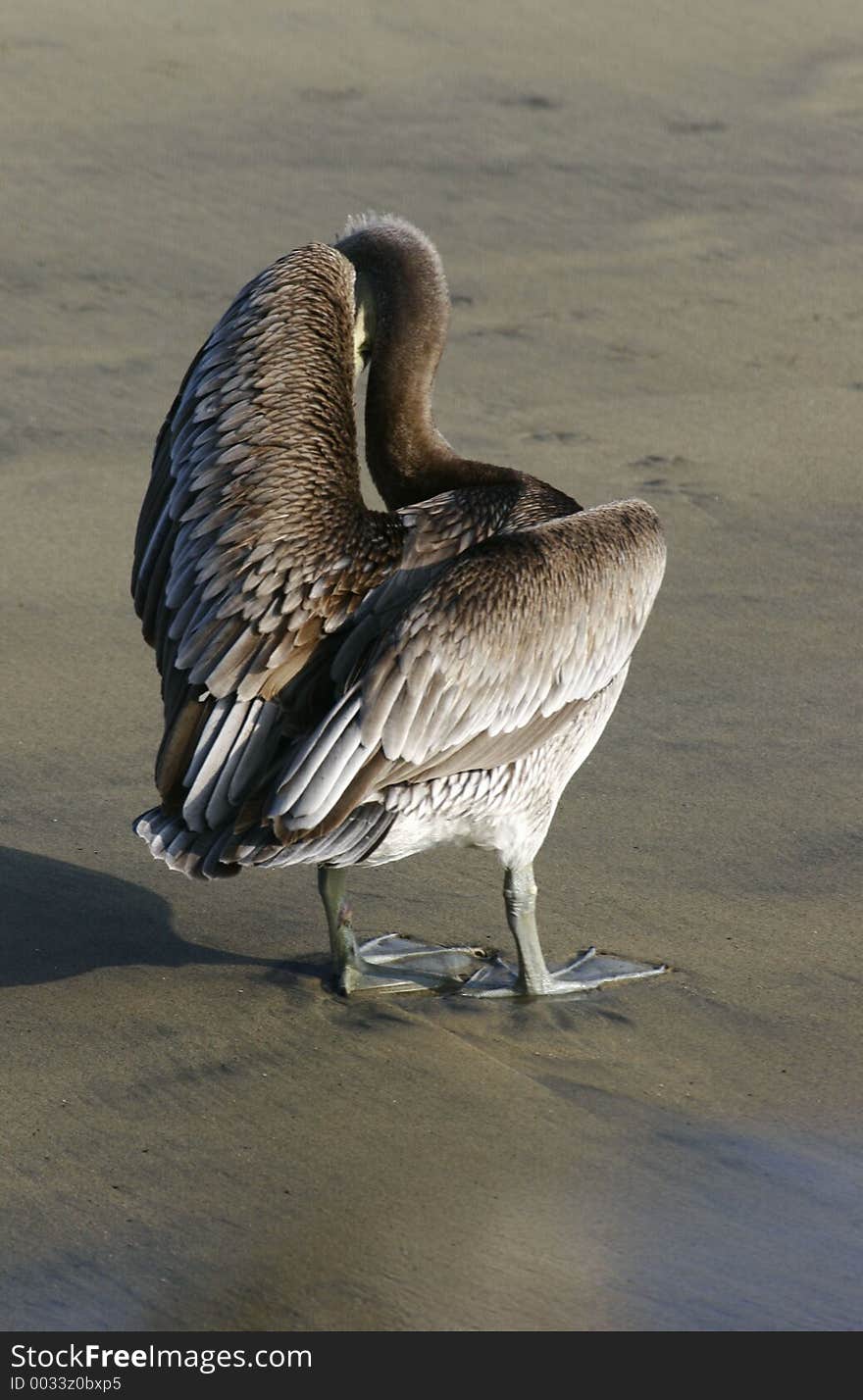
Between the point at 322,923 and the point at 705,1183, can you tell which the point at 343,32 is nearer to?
the point at 322,923

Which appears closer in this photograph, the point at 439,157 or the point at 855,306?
the point at 855,306

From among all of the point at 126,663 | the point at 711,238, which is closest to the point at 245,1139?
the point at 126,663

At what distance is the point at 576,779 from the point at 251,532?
1.34 metres

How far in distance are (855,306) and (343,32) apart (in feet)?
10.9

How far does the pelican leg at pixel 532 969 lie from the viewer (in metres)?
4.01

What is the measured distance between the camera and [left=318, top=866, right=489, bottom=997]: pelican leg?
4.00 meters

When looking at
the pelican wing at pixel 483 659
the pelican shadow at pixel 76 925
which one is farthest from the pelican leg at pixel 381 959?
the pelican wing at pixel 483 659

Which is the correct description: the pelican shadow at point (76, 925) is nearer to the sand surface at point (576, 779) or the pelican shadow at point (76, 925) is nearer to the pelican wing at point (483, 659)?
the sand surface at point (576, 779)

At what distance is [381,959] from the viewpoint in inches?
161

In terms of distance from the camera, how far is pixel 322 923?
14.0ft

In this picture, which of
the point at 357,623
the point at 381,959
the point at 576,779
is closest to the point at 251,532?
the point at 357,623

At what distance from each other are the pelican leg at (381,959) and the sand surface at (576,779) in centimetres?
7

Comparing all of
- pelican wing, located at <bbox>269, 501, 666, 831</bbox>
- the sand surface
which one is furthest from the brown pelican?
the sand surface

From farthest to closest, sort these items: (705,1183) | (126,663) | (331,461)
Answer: (126,663) → (331,461) → (705,1183)
